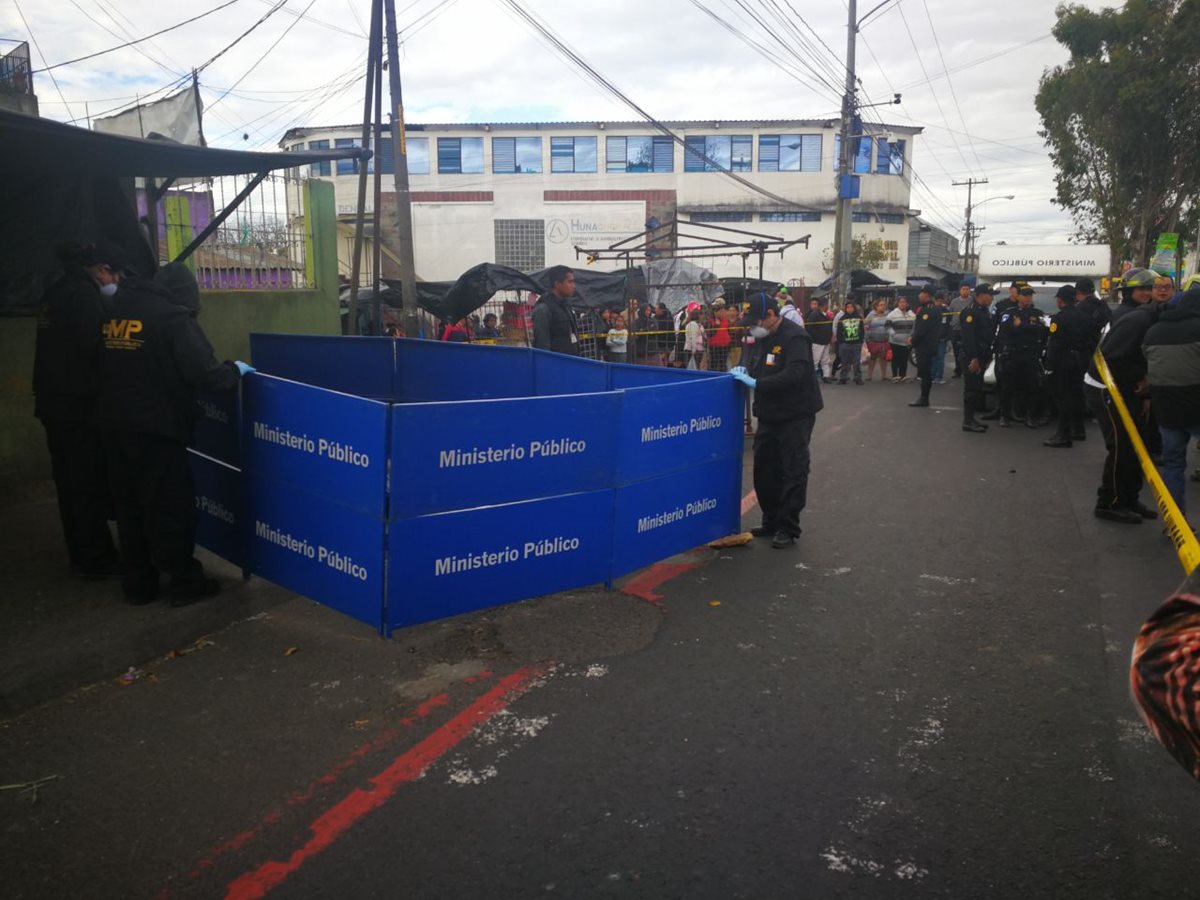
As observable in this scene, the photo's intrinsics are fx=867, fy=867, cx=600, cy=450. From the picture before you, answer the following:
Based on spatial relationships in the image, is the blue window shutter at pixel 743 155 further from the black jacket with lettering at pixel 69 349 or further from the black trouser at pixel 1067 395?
the black jacket with lettering at pixel 69 349

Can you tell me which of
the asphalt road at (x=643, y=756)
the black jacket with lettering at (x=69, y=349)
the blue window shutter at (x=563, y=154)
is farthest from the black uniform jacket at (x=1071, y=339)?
the blue window shutter at (x=563, y=154)

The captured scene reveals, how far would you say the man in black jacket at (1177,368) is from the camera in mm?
6027

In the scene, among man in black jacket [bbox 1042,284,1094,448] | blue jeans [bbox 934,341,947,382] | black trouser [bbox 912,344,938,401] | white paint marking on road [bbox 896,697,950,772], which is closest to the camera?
white paint marking on road [bbox 896,697,950,772]

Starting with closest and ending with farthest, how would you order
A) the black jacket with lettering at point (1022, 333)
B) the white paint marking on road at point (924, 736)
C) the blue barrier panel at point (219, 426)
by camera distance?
1. the white paint marking on road at point (924, 736)
2. the blue barrier panel at point (219, 426)
3. the black jacket with lettering at point (1022, 333)

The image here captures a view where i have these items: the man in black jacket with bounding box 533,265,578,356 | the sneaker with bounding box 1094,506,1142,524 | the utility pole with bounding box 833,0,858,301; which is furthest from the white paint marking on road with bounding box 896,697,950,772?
the utility pole with bounding box 833,0,858,301

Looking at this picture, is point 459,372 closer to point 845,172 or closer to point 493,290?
point 493,290

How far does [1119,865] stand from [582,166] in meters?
46.6

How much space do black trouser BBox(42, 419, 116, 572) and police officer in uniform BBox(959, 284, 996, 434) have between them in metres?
10.2

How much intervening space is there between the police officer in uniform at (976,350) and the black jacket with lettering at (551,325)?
603cm

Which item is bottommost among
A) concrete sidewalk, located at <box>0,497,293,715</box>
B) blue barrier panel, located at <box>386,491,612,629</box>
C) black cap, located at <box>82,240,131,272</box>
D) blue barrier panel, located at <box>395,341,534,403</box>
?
concrete sidewalk, located at <box>0,497,293,715</box>

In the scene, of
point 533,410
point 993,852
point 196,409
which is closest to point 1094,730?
point 993,852

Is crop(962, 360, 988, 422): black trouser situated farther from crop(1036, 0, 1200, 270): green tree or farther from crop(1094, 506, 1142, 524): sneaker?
crop(1036, 0, 1200, 270): green tree

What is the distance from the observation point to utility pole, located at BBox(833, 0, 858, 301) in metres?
25.5

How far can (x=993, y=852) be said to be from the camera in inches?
111
